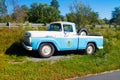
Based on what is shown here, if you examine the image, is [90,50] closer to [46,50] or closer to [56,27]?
[56,27]

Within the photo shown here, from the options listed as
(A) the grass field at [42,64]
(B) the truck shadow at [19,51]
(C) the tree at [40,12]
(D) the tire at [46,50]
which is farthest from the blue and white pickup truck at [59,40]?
(C) the tree at [40,12]

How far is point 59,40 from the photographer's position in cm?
1245

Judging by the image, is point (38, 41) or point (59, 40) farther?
point (59, 40)

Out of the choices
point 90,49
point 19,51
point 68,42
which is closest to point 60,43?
point 68,42

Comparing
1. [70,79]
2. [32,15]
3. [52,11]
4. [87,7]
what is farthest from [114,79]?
[52,11]

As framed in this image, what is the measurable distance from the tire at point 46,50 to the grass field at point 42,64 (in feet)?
2.57

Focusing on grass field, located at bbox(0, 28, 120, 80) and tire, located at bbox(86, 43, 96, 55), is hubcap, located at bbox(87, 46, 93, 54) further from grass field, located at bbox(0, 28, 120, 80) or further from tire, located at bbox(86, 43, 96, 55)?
grass field, located at bbox(0, 28, 120, 80)

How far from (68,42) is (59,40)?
581mm

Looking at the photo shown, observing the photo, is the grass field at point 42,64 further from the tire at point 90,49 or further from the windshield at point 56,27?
the windshield at point 56,27

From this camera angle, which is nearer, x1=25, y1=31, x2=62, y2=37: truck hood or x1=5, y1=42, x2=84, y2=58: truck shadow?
x1=25, y1=31, x2=62, y2=37: truck hood

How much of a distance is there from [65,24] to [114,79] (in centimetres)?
444

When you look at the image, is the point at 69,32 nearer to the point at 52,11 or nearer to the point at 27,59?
the point at 27,59

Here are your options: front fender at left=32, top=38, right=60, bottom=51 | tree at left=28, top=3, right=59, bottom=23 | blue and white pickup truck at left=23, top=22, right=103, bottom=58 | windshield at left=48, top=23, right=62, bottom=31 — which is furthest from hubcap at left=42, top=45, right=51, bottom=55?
tree at left=28, top=3, right=59, bottom=23

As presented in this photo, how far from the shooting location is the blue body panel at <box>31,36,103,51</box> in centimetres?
1162
